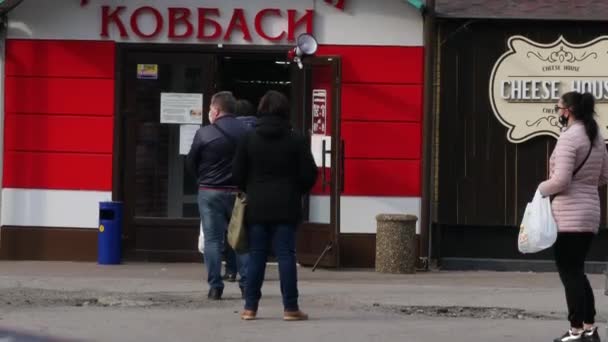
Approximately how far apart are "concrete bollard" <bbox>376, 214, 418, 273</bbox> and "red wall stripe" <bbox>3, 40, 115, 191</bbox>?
3.18 meters

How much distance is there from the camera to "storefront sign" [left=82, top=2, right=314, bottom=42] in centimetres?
1338

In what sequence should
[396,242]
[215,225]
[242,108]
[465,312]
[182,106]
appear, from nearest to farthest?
[465,312] → [215,225] → [242,108] → [396,242] → [182,106]

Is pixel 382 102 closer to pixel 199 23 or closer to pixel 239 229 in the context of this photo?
pixel 199 23

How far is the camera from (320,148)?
1328cm

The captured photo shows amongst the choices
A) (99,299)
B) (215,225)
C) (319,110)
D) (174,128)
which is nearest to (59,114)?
(174,128)

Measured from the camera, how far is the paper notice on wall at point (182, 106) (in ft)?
44.5

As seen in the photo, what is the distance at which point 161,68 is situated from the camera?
1353 cm

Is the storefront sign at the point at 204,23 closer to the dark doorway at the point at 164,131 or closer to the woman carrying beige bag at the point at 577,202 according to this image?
the dark doorway at the point at 164,131

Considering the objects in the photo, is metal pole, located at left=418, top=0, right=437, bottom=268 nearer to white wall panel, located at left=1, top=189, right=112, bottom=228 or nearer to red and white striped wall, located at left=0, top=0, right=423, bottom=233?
red and white striped wall, located at left=0, top=0, right=423, bottom=233

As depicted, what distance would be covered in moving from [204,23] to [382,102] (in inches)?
86.3

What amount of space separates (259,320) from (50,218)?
4.84 metres

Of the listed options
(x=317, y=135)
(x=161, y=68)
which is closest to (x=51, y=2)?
(x=161, y=68)

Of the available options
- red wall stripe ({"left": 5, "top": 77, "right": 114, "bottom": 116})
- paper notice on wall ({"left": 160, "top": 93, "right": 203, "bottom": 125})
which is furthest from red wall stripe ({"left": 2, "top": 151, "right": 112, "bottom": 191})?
paper notice on wall ({"left": 160, "top": 93, "right": 203, "bottom": 125})

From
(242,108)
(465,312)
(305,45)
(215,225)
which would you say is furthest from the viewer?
(305,45)
